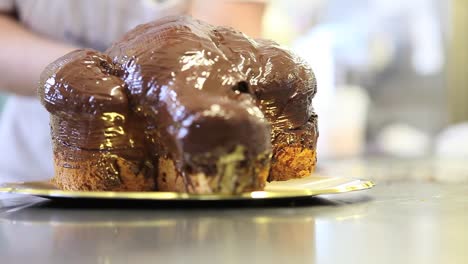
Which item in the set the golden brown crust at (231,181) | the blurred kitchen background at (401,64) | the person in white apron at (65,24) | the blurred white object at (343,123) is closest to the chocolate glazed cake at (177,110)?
the golden brown crust at (231,181)

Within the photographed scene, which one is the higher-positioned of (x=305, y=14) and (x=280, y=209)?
(x=305, y=14)

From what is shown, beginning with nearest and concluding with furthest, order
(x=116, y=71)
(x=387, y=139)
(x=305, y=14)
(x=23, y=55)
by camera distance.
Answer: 1. (x=116, y=71)
2. (x=23, y=55)
3. (x=305, y=14)
4. (x=387, y=139)

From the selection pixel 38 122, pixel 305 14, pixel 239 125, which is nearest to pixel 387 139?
pixel 305 14

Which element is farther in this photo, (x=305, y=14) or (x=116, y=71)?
(x=305, y=14)

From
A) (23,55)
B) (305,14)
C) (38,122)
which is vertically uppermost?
(305,14)

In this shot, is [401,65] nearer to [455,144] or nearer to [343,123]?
[343,123]

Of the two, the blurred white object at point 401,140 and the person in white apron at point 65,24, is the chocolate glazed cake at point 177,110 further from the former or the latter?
the blurred white object at point 401,140

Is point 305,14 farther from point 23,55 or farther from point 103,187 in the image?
point 103,187

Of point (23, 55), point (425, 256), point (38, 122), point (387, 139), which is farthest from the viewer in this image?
point (387, 139)

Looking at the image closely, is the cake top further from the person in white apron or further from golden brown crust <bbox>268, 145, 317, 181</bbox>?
the person in white apron
